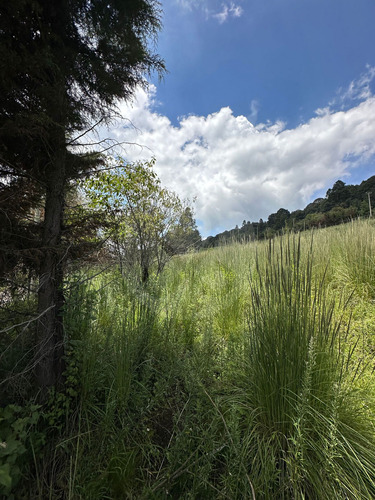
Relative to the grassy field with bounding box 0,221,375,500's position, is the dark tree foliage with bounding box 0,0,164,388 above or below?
above

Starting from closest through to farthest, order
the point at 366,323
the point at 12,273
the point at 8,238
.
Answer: the point at 8,238 → the point at 12,273 → the point at 366,323

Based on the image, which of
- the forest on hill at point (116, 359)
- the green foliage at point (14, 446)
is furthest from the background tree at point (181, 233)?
the green foliage at point (14, 446)

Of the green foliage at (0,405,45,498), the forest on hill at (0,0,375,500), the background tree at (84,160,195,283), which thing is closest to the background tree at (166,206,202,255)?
the background tree at (84,160,195,283)

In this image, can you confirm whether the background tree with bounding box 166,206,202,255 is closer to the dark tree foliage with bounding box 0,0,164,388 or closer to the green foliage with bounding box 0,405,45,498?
the dark tree foliage with bounding box 0,0,164,388

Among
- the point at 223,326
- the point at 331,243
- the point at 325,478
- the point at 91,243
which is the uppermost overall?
the point at 91,243

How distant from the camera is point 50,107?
1.75 m

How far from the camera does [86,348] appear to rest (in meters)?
1.78

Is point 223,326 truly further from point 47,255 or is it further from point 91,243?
point 47,255

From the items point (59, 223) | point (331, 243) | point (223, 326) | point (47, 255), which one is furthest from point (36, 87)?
point (331, 243)

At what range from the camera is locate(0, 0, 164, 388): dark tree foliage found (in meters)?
1.57

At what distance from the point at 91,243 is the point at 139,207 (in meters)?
3.37

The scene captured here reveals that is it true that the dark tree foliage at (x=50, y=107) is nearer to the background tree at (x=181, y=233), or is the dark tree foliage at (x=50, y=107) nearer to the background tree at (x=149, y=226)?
the background tree at (x=149, y=226)

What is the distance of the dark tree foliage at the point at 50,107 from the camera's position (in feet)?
5.14

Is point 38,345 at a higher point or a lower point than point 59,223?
lower
